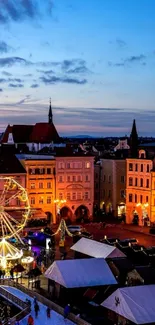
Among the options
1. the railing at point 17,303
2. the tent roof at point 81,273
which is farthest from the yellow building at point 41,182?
the tent roof at point 81,273

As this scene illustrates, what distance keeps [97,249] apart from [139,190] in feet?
97.5

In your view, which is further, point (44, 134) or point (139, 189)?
point (44, 134)

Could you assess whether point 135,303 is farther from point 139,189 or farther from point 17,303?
point 139,189

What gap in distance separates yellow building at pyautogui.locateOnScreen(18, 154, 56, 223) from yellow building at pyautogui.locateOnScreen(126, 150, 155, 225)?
9.55m

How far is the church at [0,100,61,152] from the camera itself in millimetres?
101125

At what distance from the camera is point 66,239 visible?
66.7 m

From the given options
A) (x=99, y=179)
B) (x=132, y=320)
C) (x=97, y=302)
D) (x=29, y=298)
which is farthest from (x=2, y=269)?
(x=99, y=179)

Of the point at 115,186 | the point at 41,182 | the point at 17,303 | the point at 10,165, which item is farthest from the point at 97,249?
the point at 115,186

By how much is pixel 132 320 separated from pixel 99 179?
55635mm

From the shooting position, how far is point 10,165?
78.8 m

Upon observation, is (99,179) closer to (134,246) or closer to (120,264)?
(134,246)

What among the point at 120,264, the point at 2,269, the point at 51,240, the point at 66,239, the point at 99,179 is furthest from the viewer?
the point at 99,179

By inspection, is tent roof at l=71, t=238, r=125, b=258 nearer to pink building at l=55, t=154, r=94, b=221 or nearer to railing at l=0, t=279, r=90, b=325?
railing at l=0, t=279, r=90, b=325

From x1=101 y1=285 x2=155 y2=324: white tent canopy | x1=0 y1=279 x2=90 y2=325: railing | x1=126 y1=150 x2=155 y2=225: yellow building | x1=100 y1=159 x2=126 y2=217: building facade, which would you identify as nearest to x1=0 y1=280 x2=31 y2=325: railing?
x1=0 y1=279 x2=90 y2=325: railing
